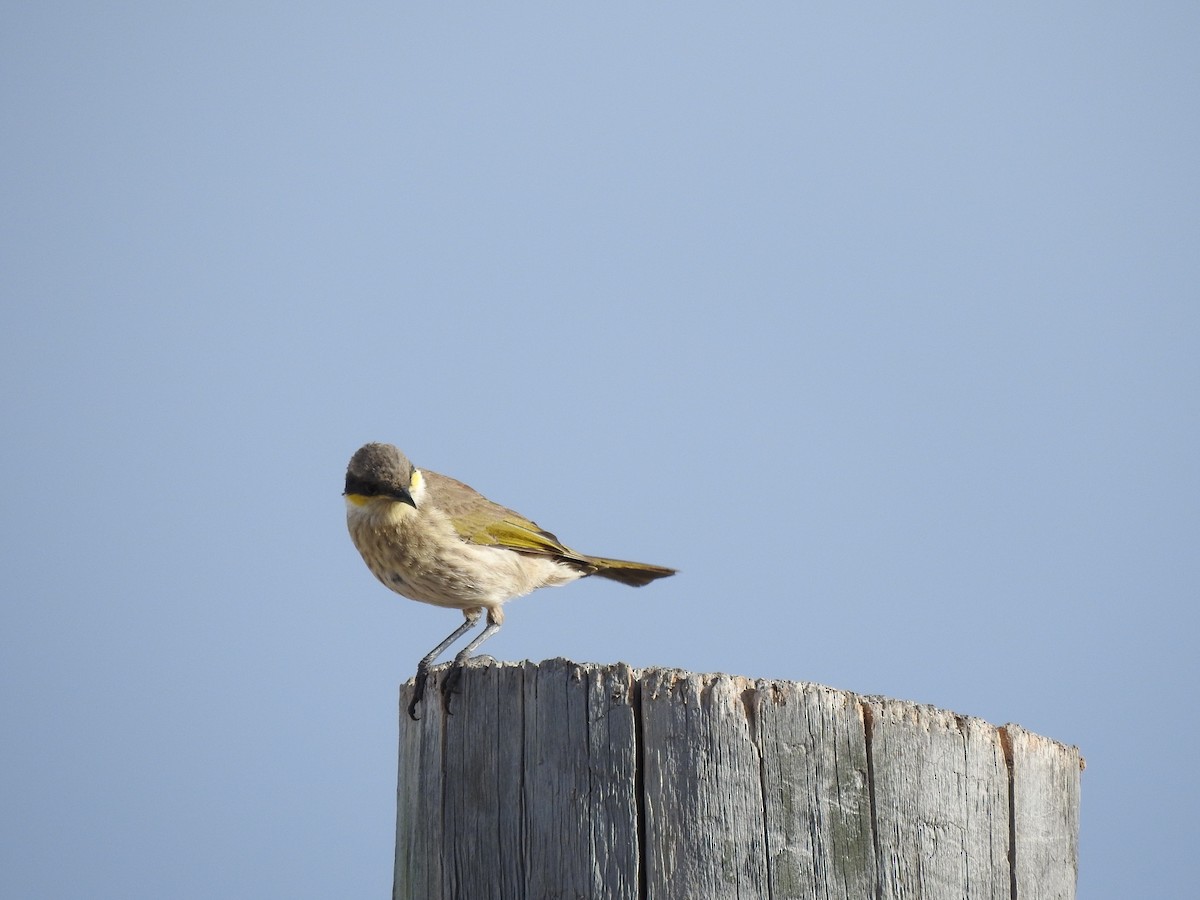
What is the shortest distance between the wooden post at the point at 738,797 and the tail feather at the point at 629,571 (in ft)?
14.8

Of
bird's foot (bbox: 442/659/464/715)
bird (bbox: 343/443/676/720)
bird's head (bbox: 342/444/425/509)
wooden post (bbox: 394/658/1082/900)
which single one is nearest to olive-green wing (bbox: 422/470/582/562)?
bird (bbox: 343/443/676/720)

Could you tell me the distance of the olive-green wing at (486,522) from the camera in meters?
7.66

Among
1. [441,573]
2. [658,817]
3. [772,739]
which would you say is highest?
[441,573]

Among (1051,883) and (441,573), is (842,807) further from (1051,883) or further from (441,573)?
(441,573)

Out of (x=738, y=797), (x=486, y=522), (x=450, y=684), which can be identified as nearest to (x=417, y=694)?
(x=450, y=684)

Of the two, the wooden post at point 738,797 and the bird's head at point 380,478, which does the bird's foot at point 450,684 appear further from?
the bird's head at point 380,478

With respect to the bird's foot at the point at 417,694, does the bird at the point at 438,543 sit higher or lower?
higher

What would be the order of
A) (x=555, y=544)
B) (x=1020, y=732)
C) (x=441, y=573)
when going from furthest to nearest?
(x=555, y=544), (x=441, y=573), (x=1020, y=732)

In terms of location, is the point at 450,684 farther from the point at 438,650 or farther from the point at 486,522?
the point at 486,522

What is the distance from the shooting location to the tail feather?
8047 millimetres

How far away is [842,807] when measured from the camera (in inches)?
131

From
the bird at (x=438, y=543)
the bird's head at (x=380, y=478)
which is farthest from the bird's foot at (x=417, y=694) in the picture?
the bird's head at (x=380, y=478)

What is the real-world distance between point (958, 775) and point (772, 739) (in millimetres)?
561

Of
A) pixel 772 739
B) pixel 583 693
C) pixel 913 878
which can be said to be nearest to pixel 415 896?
pixel 583 693
